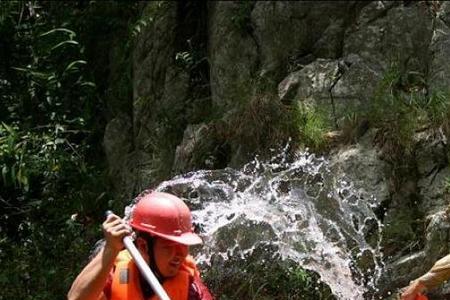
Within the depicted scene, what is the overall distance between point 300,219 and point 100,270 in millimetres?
3055

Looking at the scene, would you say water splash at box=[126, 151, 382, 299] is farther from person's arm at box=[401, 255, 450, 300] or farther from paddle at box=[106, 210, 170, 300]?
paddle at box=[106, 210, 170, 300]

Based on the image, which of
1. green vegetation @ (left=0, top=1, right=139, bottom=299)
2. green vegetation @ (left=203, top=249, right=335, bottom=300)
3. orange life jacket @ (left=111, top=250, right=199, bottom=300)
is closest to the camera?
orange life jacket @ (left=111, top=250, right=199, bottom=300)

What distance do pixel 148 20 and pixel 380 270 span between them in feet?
12.2

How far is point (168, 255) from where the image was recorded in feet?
9.45

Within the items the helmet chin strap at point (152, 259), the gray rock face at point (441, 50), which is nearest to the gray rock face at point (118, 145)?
the gray rock face at point (441, 50)

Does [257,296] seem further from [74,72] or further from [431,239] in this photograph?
[74,72]

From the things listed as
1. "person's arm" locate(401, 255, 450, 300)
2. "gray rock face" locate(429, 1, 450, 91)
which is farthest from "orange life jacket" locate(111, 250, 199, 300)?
"gray rock face" locate(429, 1, 450, 91)

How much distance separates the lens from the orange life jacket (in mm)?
2834

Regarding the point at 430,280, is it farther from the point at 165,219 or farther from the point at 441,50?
the point at 441,50

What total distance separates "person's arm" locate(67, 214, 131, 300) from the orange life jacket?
11cm

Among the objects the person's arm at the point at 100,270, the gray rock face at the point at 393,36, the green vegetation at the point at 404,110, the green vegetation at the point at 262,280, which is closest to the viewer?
the person's arm at the point at 100,270

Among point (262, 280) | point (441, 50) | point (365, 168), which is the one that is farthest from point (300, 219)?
point (441, 50)

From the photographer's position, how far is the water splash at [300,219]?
5344 mm

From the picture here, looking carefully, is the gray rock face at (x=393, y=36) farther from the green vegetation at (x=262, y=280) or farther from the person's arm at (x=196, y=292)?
the person's arm at (x=196, y=292)
